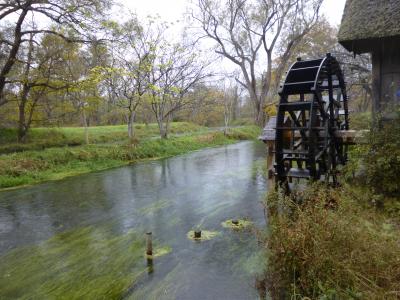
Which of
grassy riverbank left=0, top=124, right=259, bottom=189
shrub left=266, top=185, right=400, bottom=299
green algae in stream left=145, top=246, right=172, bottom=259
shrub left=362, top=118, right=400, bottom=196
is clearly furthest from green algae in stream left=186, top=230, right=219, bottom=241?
grassy riverbank left=0, top=124, right=259, bottom=189

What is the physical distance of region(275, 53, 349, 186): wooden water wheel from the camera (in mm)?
6367

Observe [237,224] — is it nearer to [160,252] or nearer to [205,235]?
[205,235]

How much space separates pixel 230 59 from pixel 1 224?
20.7 m

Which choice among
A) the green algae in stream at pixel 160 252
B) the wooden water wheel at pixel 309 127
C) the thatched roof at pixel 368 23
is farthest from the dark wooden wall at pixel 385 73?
the green algae in stream at pixel 160 252

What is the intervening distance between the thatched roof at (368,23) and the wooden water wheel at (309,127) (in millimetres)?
556

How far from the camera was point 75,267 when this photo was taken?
5438mm

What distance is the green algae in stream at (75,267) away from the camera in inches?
187

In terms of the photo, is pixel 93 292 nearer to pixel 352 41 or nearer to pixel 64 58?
pixel 352 41

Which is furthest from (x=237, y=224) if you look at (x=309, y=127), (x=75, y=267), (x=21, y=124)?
(x=21, y=124)

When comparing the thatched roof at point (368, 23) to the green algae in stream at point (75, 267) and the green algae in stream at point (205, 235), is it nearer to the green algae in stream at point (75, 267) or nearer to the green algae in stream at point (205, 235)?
the green algae in stream at point (205, 235)

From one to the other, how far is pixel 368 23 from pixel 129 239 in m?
6.24

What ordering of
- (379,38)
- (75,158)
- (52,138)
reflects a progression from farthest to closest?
(52,138), (75,158), (379,38)

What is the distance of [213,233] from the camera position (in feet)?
22.1

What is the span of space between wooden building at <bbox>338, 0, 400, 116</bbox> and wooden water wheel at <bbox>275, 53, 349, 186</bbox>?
0.64 meters
